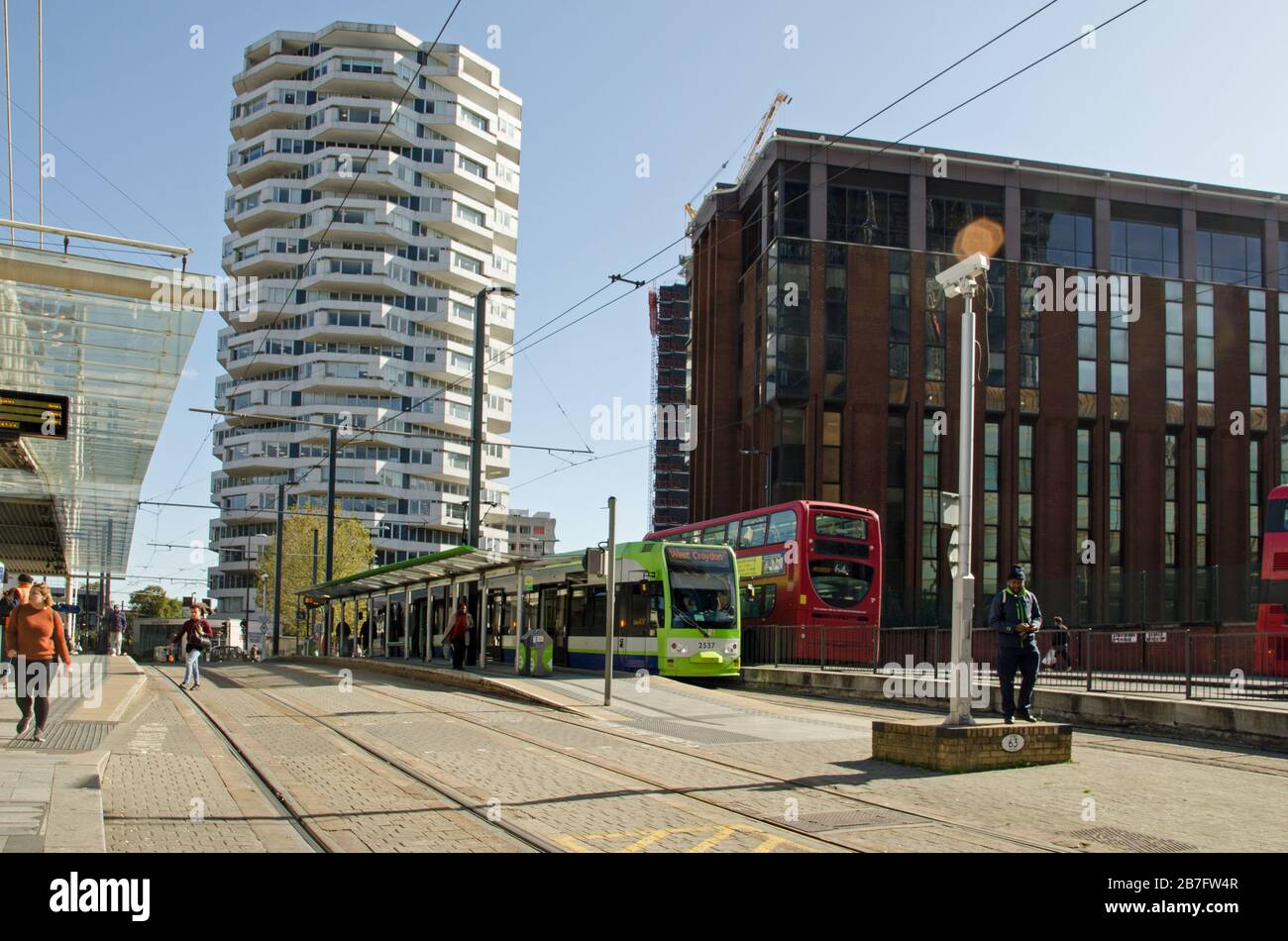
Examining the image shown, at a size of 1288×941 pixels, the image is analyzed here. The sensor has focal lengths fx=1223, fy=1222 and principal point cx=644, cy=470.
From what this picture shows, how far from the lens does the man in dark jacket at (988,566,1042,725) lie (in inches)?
501

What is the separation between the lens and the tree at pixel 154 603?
420ft

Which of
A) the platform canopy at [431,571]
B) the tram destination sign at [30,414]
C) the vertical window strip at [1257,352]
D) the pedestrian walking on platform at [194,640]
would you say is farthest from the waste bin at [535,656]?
the vertical window strip at [1257,352]

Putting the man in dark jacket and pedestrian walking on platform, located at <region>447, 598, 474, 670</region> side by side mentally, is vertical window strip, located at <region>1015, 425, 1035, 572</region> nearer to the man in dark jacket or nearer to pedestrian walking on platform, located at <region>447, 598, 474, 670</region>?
pedestrian walking on platform, located at <region>447, 598, 474, 670</region>

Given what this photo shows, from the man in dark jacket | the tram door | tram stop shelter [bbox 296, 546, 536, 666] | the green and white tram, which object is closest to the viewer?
A: the man in dark jacket

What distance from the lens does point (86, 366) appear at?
1841 centimetres

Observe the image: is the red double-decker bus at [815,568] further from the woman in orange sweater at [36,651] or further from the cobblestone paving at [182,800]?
the woman in orange sweater at [36,651]

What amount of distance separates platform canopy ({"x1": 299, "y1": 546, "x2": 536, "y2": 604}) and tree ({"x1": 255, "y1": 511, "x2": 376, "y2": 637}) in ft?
83.1

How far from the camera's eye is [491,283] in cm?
10225

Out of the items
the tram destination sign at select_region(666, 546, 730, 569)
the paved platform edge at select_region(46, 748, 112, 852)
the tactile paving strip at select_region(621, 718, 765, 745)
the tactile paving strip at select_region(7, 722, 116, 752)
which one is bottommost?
the tactile paving strip at select_region(621, 718, 765, 745)

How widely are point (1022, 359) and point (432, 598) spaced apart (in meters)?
35.4

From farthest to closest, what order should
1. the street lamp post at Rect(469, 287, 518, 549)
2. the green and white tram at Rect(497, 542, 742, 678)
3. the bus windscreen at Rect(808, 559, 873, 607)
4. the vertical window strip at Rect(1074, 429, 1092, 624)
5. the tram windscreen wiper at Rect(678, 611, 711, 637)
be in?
the vertical window strip at Rect(1074, 429, 1092, 624), the bus windscreen at Rect(808, 559, 873, 607), the street lamp post at Rect(469, 287, 518, 549), the tram windscreen wiper at Rect(678, 611, 711, 637), the green and white tram at Rect(497, 542, 742, 678)

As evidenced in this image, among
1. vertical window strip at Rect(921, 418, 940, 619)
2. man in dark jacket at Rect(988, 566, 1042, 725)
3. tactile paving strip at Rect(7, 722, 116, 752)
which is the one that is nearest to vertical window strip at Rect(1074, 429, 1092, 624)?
vertical window strip at Rect(921, 418, 940, 619)

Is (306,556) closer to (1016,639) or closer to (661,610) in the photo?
(661,610)
